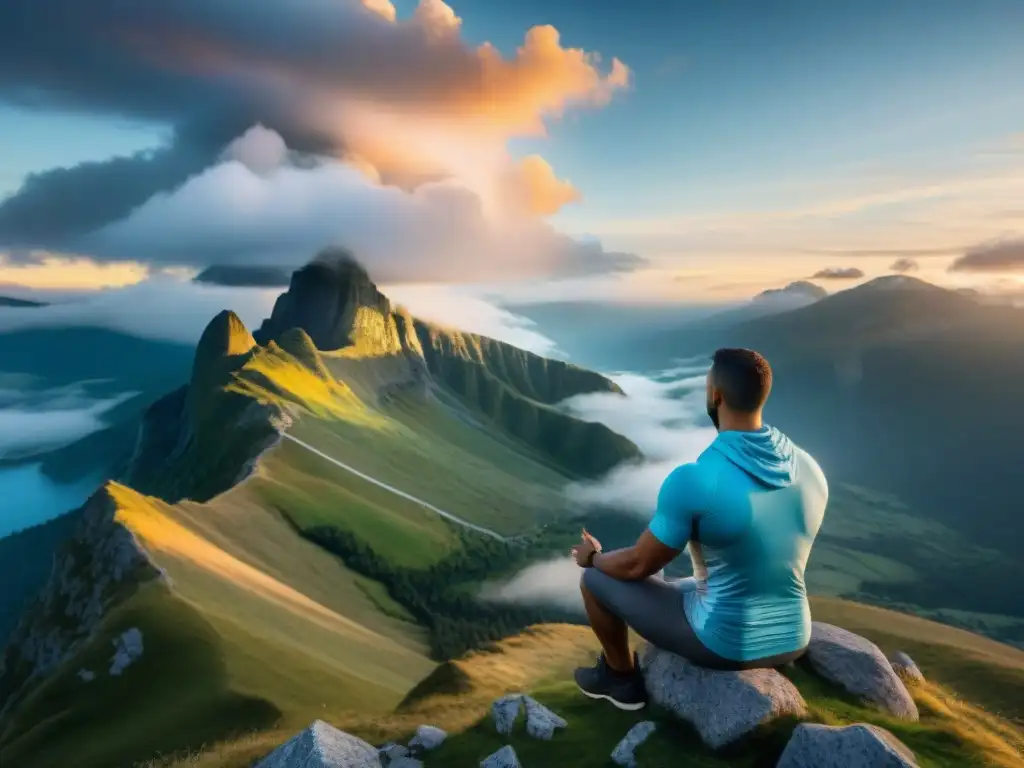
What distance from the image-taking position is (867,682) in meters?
13.8

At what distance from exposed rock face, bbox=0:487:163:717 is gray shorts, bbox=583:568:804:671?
64956mm

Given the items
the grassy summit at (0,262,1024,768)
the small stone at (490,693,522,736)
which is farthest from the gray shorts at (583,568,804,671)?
the small stone at (490,693,522,736)

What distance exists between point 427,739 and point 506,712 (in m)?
1.93

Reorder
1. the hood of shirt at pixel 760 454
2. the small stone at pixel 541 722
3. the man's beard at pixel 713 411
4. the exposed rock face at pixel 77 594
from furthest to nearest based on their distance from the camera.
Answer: the exposed rock face at pixel 77 594, the small stone at pixel 541 722, the man's beard at pixel 713 411, the hood of shirt at pixel 760 454

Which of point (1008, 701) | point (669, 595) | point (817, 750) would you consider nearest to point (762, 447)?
point (669, 595)

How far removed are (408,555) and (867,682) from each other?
163174 millimetres

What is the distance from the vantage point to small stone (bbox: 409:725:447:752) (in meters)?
14.9

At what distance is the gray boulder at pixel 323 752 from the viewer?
1297 cm

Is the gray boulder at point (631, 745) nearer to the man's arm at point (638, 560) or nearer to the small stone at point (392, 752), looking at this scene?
the man's arm at point (638, 560)

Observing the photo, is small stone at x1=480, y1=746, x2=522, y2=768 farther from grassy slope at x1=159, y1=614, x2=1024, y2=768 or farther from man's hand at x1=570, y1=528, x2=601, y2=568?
man's hand at x1=570, y1=528, x2=601, y2=568

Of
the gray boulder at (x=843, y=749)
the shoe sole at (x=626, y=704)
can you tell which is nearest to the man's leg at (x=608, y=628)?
the shoe sole at (x=626, y=704)

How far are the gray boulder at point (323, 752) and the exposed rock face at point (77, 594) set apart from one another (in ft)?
192

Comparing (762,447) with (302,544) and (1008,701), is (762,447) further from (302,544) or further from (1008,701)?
(302,544)

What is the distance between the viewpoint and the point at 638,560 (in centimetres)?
1079
